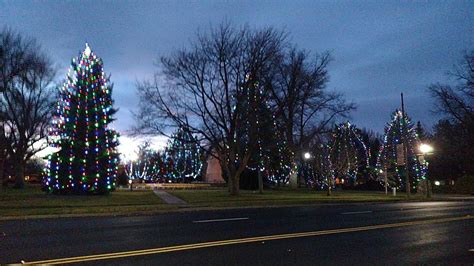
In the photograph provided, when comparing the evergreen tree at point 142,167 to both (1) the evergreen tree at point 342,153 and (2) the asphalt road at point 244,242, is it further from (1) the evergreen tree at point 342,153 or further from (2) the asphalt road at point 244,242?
(2) the asphalt road at point 244,242

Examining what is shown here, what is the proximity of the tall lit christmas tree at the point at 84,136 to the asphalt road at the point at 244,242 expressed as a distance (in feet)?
60.3

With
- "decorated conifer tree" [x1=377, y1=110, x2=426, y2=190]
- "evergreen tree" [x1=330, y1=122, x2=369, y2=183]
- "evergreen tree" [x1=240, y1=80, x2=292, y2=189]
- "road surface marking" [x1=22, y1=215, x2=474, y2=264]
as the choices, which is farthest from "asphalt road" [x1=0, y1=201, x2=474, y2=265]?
"decorated conifer tree" [x1=377, y1=110, x2=426, y2=190]

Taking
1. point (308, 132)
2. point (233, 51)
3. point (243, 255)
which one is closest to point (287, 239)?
point (243, 255)

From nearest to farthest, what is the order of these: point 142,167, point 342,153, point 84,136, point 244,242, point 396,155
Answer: point 244,242 → point 84,136 → point 396,155 → point 342,153 → point 142,167

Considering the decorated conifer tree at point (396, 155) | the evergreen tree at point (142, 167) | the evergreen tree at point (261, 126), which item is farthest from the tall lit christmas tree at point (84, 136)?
the evergreen tree at point (142, 167)

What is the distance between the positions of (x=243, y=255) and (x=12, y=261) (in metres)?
4.21

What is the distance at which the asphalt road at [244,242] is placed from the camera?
863 cm

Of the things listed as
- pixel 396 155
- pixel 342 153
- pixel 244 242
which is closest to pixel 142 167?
pixel 342 153

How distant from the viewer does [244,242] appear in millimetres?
10625

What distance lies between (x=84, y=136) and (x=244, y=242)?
25.9 meters

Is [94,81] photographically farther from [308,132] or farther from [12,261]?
[12,261]

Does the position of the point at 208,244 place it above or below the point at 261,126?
below

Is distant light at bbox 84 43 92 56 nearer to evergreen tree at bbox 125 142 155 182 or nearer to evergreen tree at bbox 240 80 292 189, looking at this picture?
evergreen tree at bbox 240 80 292 189

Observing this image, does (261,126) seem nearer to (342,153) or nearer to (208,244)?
(342,153)
